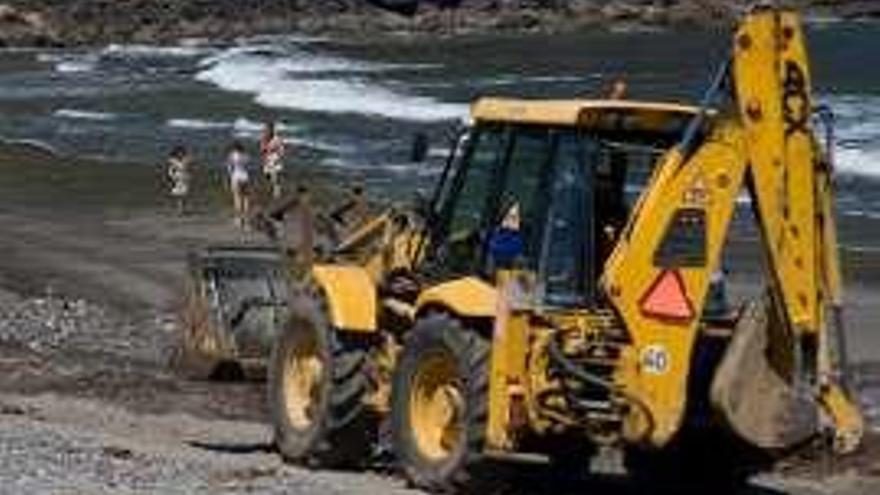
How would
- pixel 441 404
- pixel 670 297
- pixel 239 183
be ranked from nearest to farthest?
pixel 670 297, pixel 441 404, pixel 239 183

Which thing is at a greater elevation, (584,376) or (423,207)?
(423,207)

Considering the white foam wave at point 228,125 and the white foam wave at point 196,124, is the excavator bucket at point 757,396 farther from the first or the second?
the white foam wave at point 196,124

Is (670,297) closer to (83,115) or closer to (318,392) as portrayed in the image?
(318,392)

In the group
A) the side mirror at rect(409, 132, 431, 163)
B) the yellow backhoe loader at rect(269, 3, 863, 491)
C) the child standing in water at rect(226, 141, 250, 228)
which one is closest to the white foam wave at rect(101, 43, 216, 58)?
the child standing in water at rect(226, 141, 250, 228)

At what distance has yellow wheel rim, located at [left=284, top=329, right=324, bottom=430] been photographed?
15.1 meters

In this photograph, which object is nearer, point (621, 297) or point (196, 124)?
point (621, 297)

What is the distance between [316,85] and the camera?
7275 centimetres

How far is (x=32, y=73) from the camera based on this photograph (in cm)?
8550

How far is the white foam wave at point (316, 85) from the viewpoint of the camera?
61.8m

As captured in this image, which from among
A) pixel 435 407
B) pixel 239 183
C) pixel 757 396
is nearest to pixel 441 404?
pixel 435 407

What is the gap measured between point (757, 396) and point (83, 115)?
49.8m

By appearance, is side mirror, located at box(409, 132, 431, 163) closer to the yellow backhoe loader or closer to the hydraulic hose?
the yellow backhoe loader

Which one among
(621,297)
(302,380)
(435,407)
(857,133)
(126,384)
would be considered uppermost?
(621,297)

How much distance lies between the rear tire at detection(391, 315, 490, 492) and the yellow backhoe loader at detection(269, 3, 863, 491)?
12 mm
